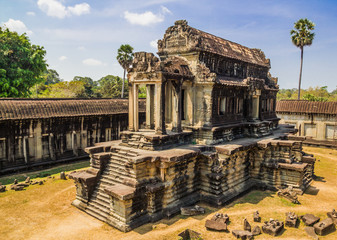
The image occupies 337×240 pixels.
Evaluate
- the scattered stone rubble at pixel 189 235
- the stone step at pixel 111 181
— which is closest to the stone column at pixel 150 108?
the stone step at pixel 111 181

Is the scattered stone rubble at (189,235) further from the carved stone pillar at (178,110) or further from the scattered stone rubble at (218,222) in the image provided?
the carved stone pillar at (178,110)

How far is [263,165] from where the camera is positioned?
47.2ft

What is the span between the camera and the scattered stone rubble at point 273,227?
922cm

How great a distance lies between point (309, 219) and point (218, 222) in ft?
12.8

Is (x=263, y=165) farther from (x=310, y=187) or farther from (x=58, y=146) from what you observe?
(x=58, y=146)

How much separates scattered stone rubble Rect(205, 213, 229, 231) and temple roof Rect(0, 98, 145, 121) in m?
12.9

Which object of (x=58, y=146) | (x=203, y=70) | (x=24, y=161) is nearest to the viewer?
(x=203, y=70)

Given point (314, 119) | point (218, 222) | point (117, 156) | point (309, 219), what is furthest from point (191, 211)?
point (314, 119)

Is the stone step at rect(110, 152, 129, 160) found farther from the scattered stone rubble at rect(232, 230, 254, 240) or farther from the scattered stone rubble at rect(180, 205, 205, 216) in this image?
the scattered stone rubble at rect(232, 230, 254, 240)

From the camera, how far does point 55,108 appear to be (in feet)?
58.6

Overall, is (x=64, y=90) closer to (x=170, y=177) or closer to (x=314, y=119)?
(x=170, y=177)

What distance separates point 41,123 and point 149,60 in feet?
31.4

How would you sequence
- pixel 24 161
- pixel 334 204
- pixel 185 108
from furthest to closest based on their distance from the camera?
pixel 24 161
pixel 185 108
pixel 334 204

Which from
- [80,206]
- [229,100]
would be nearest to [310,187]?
[229,100]
